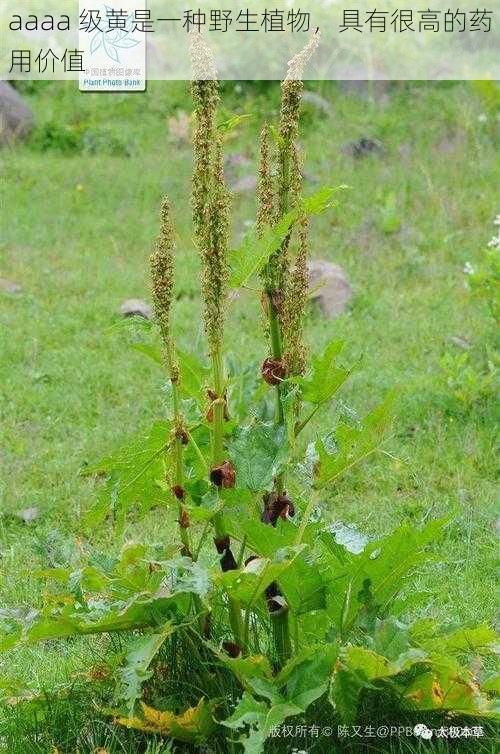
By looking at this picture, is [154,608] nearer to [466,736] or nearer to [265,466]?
[265,466]

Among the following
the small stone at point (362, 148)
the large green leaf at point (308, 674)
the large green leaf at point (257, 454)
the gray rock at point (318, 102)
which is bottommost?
the large green leaf at point (308, 674)

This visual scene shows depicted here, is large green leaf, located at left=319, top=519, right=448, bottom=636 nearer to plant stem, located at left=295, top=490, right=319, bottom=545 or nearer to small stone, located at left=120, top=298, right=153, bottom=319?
plant stem, located at left=295, top=490, right=319, bottom=545

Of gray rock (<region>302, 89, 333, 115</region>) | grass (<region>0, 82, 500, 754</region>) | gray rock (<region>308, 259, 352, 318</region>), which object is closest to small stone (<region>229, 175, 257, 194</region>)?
grass (<region>0, 82, 500, 754</region>)

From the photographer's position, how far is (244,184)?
31.6 feet

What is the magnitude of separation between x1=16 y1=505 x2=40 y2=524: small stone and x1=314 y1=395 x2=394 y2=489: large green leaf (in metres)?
2.49

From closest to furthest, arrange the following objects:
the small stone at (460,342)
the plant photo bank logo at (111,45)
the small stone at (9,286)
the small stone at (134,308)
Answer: the plant photo bank logo at (111,45) → the small stone at (460,342) → the small stone at (134,308) → the small stone at (9,286)

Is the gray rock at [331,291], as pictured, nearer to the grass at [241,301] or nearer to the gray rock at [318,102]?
the grass at [241,301]

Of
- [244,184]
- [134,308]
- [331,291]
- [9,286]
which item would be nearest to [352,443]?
[134,308]

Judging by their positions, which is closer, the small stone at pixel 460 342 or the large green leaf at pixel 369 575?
the large green leaf at pixel 369 575

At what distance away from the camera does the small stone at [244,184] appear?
31.3 ft

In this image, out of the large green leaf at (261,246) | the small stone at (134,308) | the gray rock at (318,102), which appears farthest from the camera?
the gray rock at (318,102)

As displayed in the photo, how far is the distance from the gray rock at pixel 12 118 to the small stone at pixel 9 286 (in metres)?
3.21

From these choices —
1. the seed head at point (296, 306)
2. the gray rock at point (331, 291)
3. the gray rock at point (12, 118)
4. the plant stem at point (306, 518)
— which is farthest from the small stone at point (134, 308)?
the plant stem at point (306, 518)

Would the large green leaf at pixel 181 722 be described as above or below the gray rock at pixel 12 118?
below
